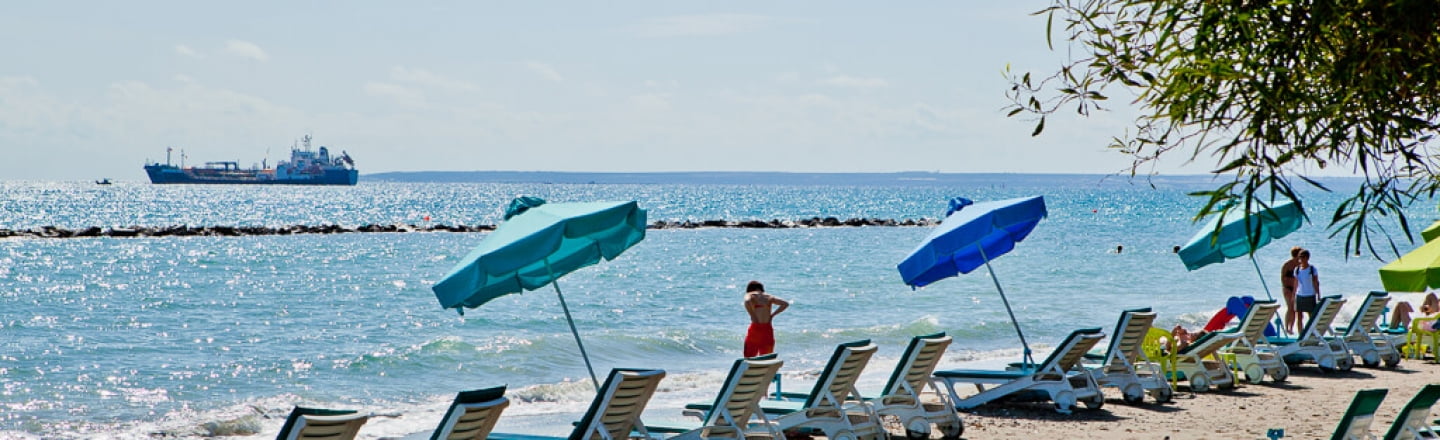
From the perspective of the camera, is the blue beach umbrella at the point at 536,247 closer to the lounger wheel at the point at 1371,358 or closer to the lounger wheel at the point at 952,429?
the lounger wheel at the point at 952,429

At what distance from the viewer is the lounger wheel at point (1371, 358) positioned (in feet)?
44.7

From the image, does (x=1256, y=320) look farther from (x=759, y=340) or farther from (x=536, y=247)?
(x=536, y=247)

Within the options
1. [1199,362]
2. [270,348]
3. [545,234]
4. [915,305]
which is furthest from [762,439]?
[915,305]

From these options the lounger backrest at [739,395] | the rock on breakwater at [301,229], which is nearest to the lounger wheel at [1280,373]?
the lounger backrest at [739,395]

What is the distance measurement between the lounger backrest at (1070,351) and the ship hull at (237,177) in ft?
556

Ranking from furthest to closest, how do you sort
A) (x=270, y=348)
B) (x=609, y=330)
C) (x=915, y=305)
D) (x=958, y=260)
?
(x=915, y=305) < (x=609, y=330) < (x=270, y=348) < (x=958, y=260)

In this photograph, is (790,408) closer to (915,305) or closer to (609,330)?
(609,330)

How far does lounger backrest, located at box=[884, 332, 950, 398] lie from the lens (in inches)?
361

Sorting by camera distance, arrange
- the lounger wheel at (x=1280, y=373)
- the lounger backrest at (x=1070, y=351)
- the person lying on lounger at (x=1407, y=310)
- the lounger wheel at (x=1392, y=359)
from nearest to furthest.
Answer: the lounger backrest at (x=1070, y=351) < the lounger wheel at (x=1280, y=373) < the lounger wheel at (x=1392, y=359) < the person lying on lounger at (x=1407, y=310)

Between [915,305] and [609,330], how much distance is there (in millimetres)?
7059

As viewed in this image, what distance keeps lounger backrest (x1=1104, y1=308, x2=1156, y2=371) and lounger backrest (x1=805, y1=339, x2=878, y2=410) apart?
285cm

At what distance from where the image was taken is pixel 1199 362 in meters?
11.7

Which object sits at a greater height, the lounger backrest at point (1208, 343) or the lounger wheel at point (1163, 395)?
the lounger backrest at point (1208, 343)

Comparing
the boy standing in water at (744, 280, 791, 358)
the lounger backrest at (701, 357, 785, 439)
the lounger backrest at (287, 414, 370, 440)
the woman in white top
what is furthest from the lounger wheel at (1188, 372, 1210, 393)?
the lounger backrest at (287, 414, 370, 440)
